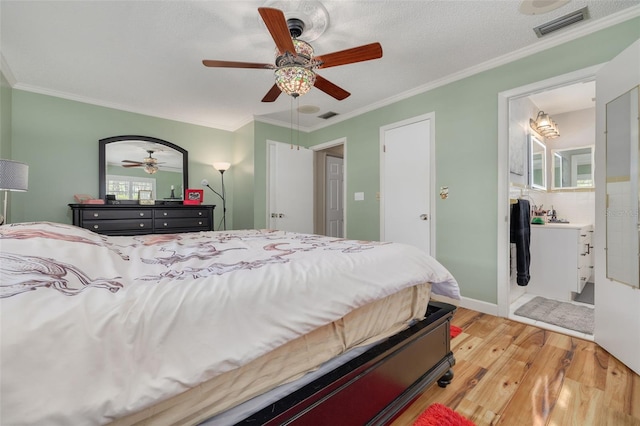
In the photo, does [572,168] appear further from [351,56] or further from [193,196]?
[193,196]

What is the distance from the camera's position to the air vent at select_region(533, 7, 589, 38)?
2.05m

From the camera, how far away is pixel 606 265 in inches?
79.0

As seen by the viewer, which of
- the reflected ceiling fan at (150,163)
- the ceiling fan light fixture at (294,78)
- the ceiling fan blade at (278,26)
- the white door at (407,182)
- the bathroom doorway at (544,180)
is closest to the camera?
the ceiling fan blade at (278,26)

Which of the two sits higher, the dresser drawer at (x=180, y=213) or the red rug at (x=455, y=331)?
the dresser drawer at (x=180, y=213)

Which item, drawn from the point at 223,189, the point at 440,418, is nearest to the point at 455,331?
the point at 440,418

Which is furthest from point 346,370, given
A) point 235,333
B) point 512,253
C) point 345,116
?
point 345,116

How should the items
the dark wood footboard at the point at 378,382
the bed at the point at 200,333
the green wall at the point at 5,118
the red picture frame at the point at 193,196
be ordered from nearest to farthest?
1. the bed at the point at 200,333
2. the dark wood footboard at the point at 378,382
3. the green wall at the point at 5,118
4. the red picture frame at the point at 193,196

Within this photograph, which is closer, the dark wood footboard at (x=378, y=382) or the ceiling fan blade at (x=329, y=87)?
the dark wood footboard at (x=378, y=382)

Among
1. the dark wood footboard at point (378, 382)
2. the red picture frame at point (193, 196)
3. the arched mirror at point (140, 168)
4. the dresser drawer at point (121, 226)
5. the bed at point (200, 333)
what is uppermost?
the arched mirror at point (140, 168)

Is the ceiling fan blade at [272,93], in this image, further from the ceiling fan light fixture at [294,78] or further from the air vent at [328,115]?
the air vent at [328,115]

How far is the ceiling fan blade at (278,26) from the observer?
1488 mm

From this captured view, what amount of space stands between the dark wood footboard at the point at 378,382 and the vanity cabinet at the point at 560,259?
2429 mm

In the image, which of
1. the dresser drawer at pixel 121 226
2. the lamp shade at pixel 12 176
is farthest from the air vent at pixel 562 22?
the dresser drawer at pixel 121 226

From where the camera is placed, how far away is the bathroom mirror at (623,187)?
181 cm
